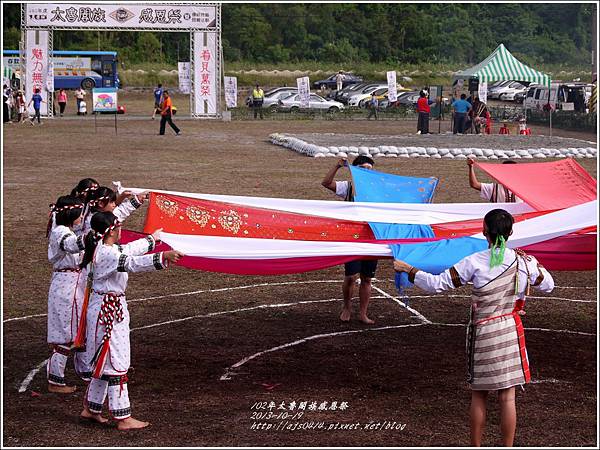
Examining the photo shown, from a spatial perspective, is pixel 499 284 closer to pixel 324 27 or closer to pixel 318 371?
pixel 318 371

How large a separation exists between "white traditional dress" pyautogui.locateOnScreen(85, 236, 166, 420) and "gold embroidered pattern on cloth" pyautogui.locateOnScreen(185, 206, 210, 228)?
136 centimetres

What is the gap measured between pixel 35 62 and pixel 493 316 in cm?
3531

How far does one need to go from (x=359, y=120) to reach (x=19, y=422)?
3579cm

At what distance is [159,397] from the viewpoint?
7.57m

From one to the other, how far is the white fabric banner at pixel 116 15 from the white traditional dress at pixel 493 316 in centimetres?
3372

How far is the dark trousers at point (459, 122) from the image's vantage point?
1286 inches

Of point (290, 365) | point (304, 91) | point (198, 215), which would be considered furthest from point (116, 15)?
point (290, 365)

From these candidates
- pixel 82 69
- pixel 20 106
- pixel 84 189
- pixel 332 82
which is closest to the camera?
pixel 84 189

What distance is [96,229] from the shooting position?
267 inches

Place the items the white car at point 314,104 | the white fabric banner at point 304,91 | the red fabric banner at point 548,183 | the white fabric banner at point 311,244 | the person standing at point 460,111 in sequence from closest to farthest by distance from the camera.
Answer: the white fabric banner at point 311,244, the red fabric banner at point 548,183, the person standing at point 460,111, the white fabric banner at point 304,91, the white car at point 314,104

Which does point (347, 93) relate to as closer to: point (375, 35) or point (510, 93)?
point (510, 93)

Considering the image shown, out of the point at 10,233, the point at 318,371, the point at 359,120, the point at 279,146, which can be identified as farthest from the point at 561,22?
the point at 318,371

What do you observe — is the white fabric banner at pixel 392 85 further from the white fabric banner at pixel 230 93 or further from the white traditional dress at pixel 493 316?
the white traditional dress at pixel 493 316

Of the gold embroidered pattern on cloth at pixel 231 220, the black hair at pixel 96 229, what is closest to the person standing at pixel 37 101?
A: the gold embroidered pattern on cloth at pixel 231 220
